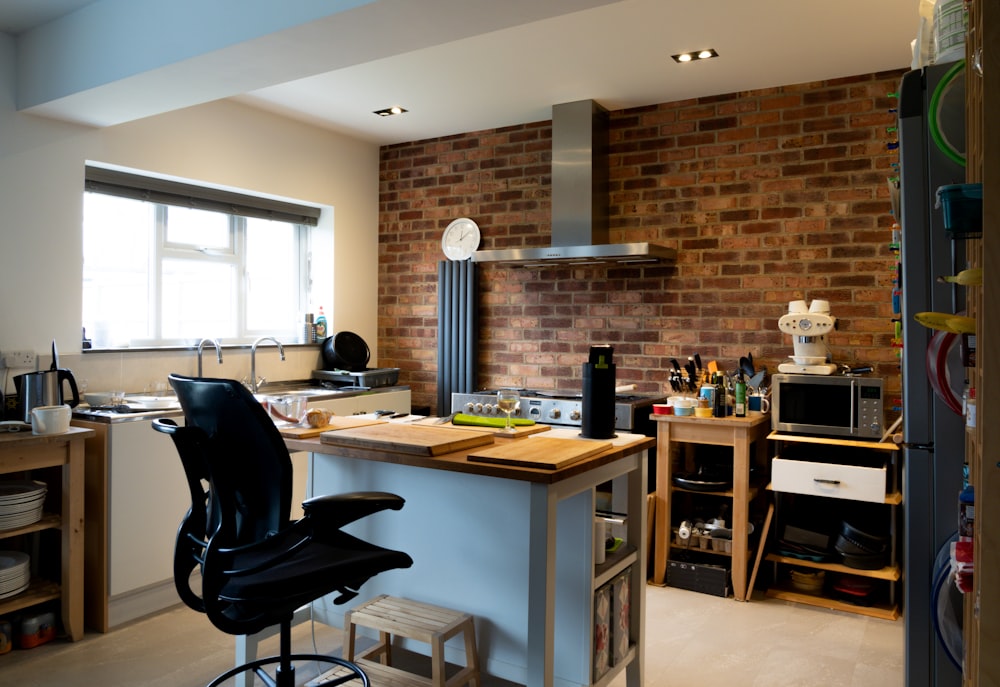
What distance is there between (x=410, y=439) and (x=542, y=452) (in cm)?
38

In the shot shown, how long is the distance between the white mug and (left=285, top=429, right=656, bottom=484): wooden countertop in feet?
3.79

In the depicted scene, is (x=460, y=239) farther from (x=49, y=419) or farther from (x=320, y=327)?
(x=49, y=419)

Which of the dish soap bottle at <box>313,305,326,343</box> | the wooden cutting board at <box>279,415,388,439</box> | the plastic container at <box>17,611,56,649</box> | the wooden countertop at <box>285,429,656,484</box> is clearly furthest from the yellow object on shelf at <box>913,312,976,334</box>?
the dish soap bottle at <box>313,305,326,343</box>

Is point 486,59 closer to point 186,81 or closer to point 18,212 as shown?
point 186,81

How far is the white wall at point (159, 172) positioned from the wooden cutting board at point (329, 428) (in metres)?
1.73

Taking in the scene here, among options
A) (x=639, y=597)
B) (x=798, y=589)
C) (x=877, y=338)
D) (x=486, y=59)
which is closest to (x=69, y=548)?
(x=639, y=597)

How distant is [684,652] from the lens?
2873 millimetres

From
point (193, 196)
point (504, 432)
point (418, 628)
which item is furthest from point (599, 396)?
point (193, 196)

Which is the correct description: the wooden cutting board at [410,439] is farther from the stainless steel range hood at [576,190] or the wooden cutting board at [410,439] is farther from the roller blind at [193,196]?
the roller blind at [193,196]

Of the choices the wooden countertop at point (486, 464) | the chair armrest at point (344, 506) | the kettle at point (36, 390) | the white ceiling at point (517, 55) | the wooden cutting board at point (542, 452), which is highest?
the white ceiling at point (517, 55)

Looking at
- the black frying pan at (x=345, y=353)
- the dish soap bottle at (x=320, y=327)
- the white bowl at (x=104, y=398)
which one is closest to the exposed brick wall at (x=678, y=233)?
the black frying pan at (x=345, y=353)

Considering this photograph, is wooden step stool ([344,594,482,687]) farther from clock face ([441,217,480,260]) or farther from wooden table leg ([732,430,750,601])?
clock face ([441,217,480,260])

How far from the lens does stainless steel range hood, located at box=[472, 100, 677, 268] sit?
414cm

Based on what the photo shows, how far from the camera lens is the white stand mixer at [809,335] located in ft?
11.4
